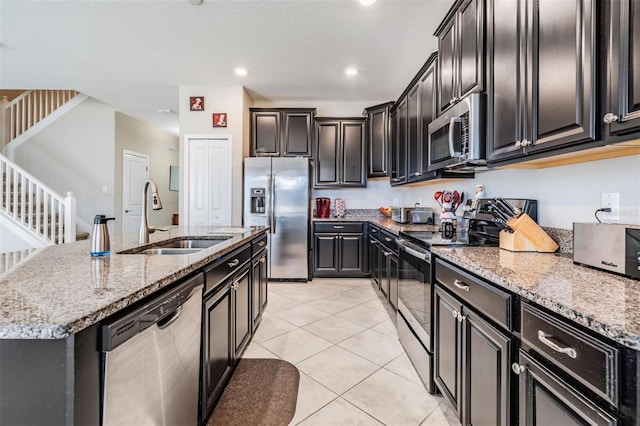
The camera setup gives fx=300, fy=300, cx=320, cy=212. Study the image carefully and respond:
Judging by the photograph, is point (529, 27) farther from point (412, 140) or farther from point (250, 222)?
point (250, 222)

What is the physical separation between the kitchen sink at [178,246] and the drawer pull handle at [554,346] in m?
1.80

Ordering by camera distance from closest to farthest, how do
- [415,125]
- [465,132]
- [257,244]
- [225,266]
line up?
[225,266]
[465,132]
[257,244]
[415,125]

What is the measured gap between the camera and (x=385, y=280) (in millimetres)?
3230

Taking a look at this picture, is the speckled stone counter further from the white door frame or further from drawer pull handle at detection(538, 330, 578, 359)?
the white door frame

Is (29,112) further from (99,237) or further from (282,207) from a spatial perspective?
(99,237)

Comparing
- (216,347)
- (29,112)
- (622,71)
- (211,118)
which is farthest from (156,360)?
(29,112)

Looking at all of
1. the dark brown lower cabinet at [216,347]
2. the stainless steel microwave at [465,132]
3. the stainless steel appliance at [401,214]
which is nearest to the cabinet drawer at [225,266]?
the dark brown lower cabinet at [216,347]

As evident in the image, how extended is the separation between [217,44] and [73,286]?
2989 mm

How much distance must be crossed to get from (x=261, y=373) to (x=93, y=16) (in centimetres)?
337

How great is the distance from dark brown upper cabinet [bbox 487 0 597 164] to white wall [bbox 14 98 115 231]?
622 cm

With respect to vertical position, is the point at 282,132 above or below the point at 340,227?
above

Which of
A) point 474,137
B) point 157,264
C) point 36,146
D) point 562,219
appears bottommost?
point 157,264

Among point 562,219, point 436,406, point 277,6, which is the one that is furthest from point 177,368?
point 277,6

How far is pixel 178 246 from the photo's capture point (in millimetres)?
2160
